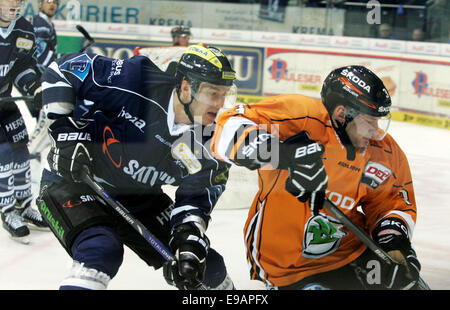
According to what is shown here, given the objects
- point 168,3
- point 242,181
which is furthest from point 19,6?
point 242,181

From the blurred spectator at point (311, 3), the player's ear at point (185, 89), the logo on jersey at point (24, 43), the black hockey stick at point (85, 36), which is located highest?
the blurred spectator at point (311, 3)

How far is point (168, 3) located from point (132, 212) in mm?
713

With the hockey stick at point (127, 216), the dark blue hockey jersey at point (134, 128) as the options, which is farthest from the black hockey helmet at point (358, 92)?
the hockey stick at point (127, 216)

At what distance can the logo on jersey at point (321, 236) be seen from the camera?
1.69 metres

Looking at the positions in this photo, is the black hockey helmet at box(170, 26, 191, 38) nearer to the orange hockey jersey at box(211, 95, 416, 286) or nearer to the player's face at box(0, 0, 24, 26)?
the player's face at box(0, 0, 24, 26)

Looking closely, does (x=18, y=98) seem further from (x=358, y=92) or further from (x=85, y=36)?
(x=358, y=92)

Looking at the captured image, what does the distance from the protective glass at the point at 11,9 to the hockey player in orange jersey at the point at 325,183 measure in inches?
38.8

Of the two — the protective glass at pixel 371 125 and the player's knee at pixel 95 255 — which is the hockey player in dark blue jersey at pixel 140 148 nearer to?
the player's knee at pixel 95 255

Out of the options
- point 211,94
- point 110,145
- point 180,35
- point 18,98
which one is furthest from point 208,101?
point 18,98

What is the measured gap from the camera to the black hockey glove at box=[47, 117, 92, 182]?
170 cm

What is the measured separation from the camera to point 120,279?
192 centimetres

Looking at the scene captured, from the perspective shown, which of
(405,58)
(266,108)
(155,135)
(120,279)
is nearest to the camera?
(266,108)
